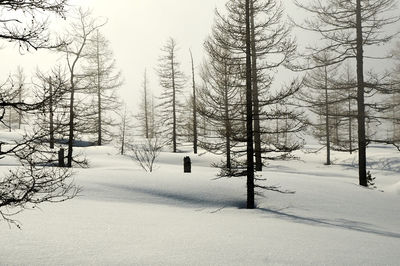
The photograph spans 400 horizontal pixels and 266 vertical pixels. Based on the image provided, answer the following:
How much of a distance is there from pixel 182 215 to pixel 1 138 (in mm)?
28021

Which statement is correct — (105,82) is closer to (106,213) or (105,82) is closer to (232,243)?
(106,213)

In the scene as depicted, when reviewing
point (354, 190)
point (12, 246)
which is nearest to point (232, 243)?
point (12, 246)

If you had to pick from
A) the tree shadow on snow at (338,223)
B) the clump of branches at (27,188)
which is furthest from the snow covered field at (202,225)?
the clump of branches at (27,188)

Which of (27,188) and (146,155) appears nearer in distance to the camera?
(27,188)

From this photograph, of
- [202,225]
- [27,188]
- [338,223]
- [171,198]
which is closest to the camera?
[27,188]

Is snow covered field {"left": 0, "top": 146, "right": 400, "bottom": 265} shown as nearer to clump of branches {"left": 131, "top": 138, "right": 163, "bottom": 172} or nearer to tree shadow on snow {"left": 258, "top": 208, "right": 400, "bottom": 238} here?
tree shadow on snow {"left": 258, "top": 208, "right": 400, "bottom": 238}

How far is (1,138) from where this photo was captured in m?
30.2

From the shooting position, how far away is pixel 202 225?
722cm

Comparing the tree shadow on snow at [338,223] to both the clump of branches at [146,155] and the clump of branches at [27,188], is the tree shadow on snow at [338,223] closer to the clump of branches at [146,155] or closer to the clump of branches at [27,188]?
the clump of branches at [27,188]

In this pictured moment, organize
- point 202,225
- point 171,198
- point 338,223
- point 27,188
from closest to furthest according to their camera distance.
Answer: point 27,188 < point 202,225 < point 338,223 < point 171,198

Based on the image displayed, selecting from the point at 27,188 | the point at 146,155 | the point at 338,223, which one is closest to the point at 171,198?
the point at 338,223

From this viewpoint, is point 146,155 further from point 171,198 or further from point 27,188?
point 27,188

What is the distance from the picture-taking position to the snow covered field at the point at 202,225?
4875 mm

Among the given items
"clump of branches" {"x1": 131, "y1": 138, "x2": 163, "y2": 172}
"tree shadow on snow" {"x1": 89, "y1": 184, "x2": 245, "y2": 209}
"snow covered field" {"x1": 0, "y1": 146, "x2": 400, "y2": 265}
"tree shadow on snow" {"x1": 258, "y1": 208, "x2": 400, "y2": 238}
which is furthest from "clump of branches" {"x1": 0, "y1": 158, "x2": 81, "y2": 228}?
"clump of branches" {"x1": 131, "y1": 138, "x2": 163, "y2": 172}
